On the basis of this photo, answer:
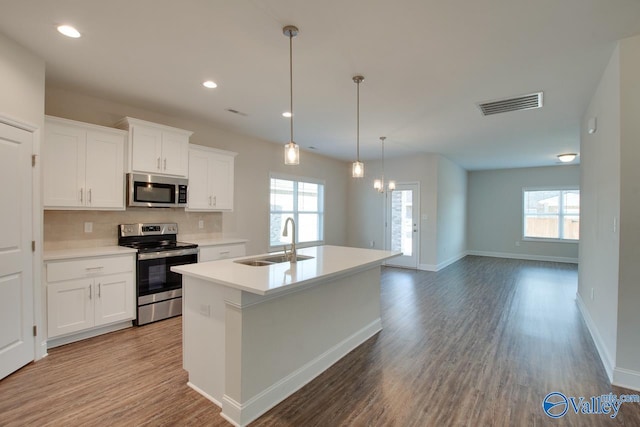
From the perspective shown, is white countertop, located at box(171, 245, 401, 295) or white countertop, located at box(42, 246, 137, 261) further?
white countertop, located at box(42, 246, 137, 261)

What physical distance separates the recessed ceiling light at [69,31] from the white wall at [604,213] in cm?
420

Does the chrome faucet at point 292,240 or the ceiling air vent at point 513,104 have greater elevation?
the ceiling air vent at point 513,104

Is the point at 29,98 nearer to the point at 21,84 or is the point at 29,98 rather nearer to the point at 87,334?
the point at 21,84

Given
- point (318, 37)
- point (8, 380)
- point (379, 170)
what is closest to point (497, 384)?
point (318, 37)

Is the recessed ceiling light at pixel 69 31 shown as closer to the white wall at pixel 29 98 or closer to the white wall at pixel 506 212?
the white wall at pixel 29 98

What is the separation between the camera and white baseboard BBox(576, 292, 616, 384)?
2518 millimetres

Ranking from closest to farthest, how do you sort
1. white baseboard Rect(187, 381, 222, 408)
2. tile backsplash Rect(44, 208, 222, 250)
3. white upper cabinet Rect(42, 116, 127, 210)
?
1. white baseboard Rect(187, 381, 222, 408)
2. white upper cabinet Rect(42, 116, 127, 210)
3. tile backsplash Rect(44, 208, 222, 250)

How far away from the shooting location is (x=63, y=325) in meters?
2.96

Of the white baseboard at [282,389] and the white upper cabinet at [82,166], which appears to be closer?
the white baseboard at [282,389]

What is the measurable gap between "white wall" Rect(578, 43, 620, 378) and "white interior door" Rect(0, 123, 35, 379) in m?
4.83

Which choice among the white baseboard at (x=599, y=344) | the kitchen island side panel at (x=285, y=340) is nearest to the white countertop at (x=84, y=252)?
the kitchen island side panel at (x=285, y=340)

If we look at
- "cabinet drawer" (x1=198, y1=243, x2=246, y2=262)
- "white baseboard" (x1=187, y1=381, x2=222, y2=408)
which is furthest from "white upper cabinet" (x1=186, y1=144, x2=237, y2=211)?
"white baseboard" (x1=187, y1=381, x2=222, y2=408)

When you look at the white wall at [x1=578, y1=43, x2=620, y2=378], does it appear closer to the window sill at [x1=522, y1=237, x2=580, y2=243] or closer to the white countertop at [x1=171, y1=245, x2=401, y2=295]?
the white countertop at [x1=171, y1=245, x2=401, y2=295]

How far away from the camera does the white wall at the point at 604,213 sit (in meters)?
2.50
